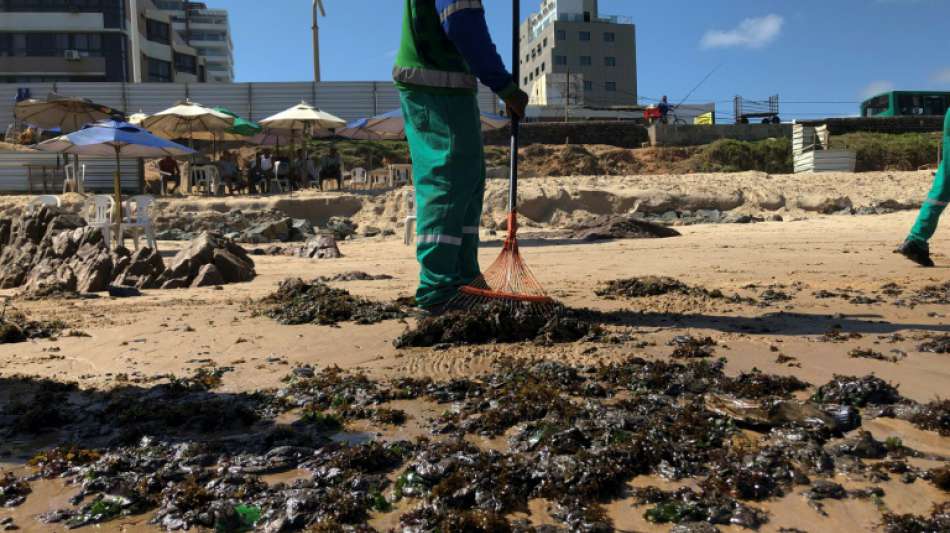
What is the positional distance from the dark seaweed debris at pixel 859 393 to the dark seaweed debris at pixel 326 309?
272 centimetres

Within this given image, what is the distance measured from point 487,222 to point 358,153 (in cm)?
2025

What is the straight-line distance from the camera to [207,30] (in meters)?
93.8

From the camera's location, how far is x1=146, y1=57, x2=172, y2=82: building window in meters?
57.7

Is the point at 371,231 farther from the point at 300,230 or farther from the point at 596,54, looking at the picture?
the point at 596,54

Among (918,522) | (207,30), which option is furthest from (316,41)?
(207,30)

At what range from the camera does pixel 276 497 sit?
2287 millimetres

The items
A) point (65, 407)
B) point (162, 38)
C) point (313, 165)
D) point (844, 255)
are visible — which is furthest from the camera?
point (162, 38)

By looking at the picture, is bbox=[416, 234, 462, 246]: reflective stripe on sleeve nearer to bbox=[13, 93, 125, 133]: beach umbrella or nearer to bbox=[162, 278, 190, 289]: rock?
bbox=[162, 278, 190, 289]: rock

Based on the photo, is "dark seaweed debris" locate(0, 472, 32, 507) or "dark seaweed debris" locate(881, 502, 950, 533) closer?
"dark seaweed debris" locate(881, 502, 950, 533)

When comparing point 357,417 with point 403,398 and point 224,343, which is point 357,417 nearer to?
point 403,398

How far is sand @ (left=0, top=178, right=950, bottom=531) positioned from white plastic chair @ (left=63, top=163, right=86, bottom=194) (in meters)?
12.4

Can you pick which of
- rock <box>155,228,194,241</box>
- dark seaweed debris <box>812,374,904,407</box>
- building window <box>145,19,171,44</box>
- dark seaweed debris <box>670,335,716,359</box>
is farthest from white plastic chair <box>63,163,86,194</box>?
building window <box>145,19,171,44</box>

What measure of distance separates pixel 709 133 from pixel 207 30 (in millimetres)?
73161

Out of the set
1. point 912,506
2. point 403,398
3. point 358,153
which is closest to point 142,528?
point 403,398
